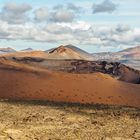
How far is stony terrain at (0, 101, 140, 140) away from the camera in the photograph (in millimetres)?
13695

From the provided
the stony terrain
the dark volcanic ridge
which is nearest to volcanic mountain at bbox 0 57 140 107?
the stony terrain

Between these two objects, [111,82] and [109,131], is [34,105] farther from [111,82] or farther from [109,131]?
[111,82]

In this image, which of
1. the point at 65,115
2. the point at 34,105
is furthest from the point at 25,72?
the point at 65,115

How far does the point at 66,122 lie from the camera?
1573 centimetres

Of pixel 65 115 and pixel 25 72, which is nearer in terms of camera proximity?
pixel 65 115

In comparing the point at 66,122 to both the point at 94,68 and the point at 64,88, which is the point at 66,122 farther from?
the point at 94,68

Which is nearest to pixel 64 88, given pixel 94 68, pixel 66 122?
pixel 66 122

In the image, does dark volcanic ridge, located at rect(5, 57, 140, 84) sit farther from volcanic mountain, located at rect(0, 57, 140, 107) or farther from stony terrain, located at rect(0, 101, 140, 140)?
stony terrain, located at rect(0, 101, 140, 140)

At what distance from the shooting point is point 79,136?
1359 centimetres

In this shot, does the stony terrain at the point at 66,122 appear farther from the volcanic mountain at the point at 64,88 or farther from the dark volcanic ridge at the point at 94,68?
the dark volcanic ridge at the point at 94,68

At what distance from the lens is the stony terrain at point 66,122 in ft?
44.9

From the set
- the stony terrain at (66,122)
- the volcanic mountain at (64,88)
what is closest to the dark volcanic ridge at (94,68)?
the volcanic mountain at (64,88)

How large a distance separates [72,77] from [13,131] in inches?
651

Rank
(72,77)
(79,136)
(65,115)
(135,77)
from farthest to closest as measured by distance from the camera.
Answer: (135,77), (72,77), (65,115), (79,136)
